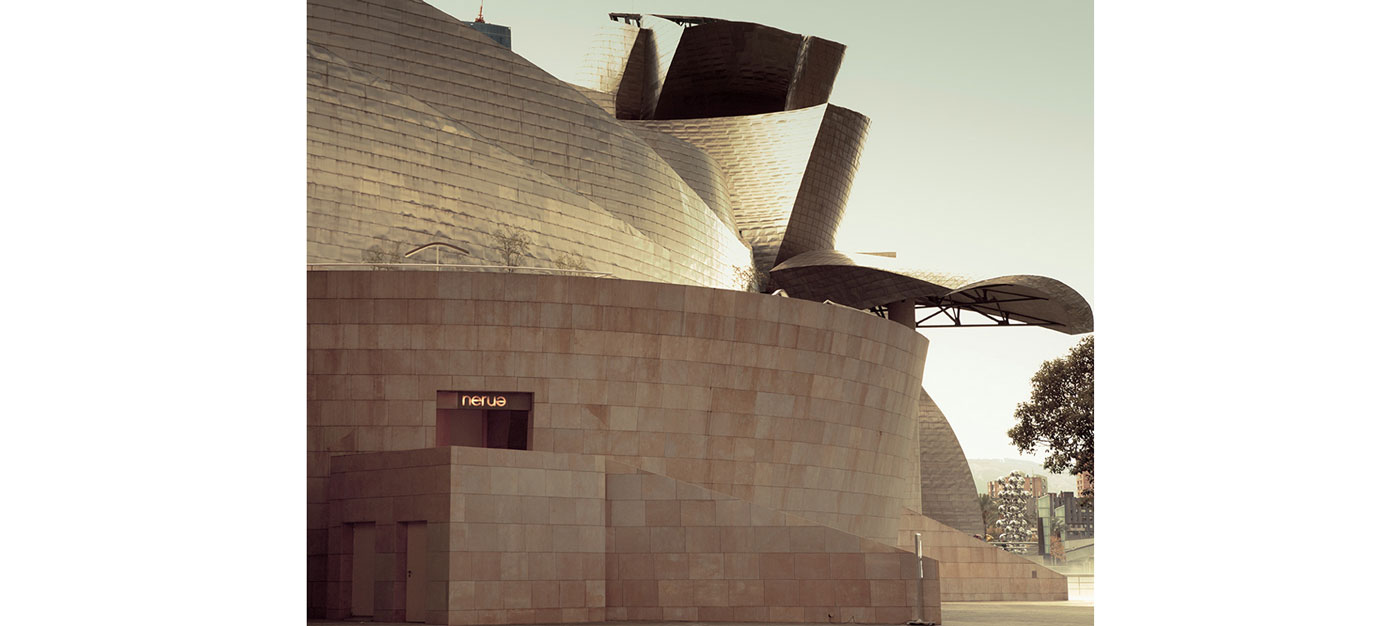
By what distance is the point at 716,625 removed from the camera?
13289 millimetres

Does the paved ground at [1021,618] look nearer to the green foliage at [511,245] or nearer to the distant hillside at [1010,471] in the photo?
the green foliage at [511,245]

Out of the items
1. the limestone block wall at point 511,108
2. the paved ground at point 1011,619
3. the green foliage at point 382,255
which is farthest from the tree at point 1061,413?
the green foliage at point 382,255

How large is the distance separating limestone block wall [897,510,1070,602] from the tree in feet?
23.9

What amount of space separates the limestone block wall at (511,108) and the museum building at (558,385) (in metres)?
0.04

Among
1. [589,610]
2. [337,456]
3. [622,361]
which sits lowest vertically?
[589,610]

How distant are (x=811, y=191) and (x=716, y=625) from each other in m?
19.4

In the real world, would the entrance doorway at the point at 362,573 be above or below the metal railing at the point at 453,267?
below

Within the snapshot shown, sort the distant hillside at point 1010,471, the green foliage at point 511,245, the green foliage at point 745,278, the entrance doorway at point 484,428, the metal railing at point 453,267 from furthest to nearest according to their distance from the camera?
the distant hillside at point 1010,471
the green foliage at point 745,278
the green foliage at point 511,245
the metal railing at point 453,267
the entrance doorway at point 484,428

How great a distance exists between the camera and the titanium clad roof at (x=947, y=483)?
3384 centimetres

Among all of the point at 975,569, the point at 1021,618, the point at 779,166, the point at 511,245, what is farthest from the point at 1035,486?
the point at 1021,618

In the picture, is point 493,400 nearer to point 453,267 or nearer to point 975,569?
point 453,267

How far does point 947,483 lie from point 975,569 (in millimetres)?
8283
